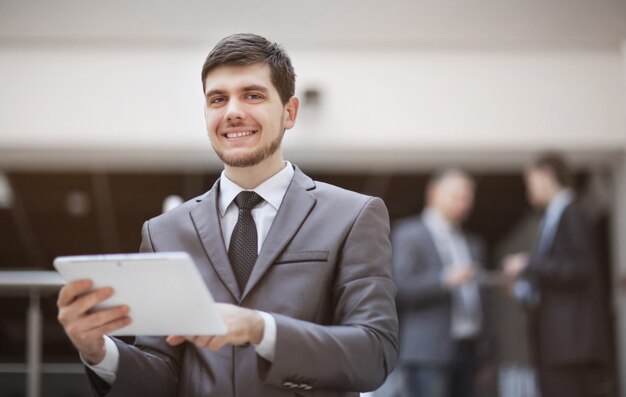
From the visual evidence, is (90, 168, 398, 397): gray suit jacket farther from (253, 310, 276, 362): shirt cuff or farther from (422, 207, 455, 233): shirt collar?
(422, 207, 455, 233): shirt collar

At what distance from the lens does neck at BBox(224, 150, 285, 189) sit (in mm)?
1739

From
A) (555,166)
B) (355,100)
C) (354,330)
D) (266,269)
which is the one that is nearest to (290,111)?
(266,269)

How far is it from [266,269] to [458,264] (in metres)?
3.22

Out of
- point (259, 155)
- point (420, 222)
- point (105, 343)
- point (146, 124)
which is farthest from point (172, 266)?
point (146, 124)

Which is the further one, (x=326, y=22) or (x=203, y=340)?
(x=326, y=22)

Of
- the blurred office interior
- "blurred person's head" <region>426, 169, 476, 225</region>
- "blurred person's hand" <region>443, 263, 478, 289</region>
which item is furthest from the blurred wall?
"blurred person's hand" <region>443, 263, 478, 289</region>

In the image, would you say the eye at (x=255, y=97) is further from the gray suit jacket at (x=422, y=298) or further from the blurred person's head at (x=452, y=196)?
the blurred person's head at (x=452, y=196)

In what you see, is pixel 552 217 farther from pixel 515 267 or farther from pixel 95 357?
pixel 95 357

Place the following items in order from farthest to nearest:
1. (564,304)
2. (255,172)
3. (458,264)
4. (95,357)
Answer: (458,264) < (564,304) < (255,172) < (95,357)

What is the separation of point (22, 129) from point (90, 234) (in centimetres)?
293

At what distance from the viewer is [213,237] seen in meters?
1.68

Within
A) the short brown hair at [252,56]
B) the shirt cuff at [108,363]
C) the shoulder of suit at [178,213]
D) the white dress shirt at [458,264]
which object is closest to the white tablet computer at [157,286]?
the shirt cuff at [108,363]

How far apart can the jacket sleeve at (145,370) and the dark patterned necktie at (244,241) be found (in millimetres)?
169

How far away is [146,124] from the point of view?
664cm
